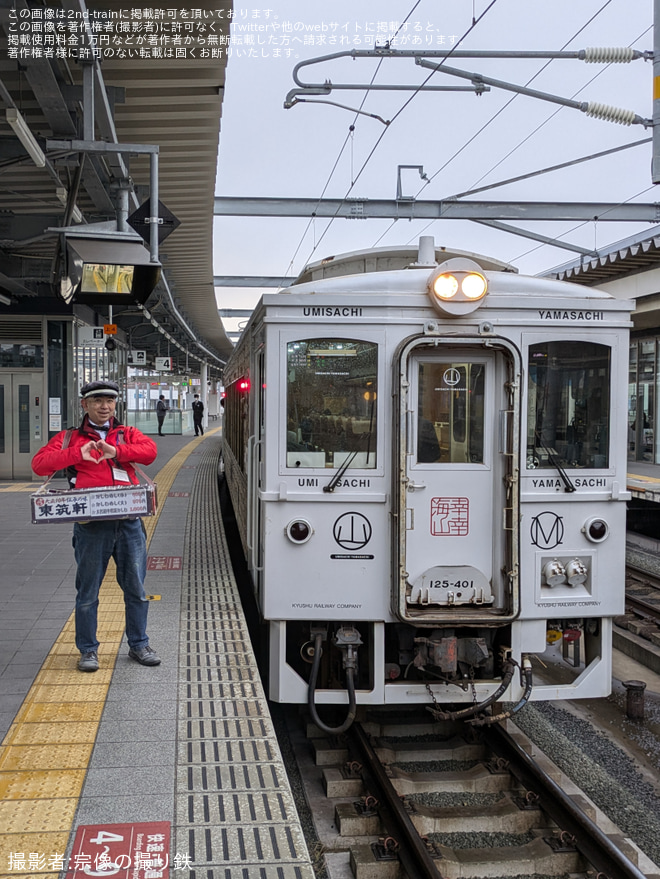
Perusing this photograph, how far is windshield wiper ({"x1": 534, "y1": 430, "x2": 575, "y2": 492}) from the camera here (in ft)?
15.9

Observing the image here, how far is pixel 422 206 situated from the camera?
1330cm

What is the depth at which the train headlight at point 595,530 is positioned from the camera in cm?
490

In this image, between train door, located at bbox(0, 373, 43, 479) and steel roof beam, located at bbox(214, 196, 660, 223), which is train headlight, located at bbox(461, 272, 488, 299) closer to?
steel roof beam, located at bbox(214, 196, 660, 223)

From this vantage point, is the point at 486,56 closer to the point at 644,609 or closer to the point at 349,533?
the point at 349,533

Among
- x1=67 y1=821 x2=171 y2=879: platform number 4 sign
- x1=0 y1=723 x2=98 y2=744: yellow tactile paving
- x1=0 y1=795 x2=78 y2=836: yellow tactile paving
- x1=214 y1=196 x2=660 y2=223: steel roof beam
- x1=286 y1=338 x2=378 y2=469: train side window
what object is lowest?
x1=67 y1=821 x2=171 y2=879: platform number 4 sign

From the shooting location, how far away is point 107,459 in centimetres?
459

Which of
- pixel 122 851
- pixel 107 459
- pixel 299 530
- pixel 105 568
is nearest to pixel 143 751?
pixel 122 851

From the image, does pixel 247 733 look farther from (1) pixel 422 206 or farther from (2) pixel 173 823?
(1) pixel 422 206

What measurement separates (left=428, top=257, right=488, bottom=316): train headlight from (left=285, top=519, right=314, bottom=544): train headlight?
1.48m

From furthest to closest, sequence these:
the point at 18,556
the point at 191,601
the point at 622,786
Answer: the point at 18,556
the point at 191,601
the point at 622,786

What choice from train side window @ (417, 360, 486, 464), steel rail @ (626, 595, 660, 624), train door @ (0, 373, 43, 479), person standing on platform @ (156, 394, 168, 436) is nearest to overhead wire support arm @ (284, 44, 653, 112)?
train side window @ (417, 360, 486, 464)

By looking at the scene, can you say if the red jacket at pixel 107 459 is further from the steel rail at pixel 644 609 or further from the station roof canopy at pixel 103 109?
the steel rail at pixel 644 609

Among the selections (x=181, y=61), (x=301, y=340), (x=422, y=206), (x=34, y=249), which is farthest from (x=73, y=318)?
(x=301, y=340)

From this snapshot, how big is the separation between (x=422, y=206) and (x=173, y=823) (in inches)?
458
